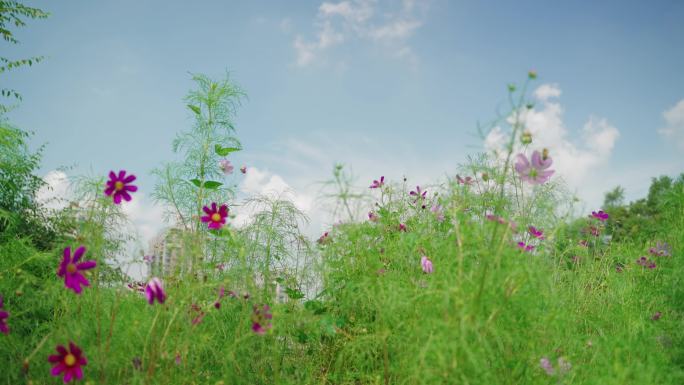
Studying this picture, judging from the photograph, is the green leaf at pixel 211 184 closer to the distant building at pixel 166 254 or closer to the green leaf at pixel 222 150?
the green leaf at pixel 222 150

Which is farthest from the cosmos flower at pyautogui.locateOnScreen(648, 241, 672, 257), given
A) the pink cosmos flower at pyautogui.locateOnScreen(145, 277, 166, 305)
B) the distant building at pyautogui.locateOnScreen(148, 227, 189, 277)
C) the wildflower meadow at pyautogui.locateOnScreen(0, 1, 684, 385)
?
the pink cosmos flower at pyautogui.locateOnScreen(145, 277, 166, 305)

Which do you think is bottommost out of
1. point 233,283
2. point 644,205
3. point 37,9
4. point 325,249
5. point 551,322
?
point 551,322

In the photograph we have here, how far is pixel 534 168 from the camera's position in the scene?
194 centimetres

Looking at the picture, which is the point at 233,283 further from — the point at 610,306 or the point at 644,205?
the point at 644,205

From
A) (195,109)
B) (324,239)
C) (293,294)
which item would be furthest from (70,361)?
(195,109)

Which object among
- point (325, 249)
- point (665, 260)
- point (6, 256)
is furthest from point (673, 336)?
point (6, 256)

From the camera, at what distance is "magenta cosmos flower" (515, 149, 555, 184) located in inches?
75.9

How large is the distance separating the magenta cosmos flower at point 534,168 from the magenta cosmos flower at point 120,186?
1.72m

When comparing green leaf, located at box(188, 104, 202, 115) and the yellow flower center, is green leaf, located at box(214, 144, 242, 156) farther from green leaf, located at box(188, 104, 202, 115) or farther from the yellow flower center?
the yellow flower center

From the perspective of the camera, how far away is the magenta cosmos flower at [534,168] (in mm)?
1929

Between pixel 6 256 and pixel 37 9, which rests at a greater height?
pixel 37 9

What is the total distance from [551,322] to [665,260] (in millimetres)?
2621

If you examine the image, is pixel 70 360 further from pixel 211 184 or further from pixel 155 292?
pixel 211 184

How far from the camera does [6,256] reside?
12.1 feet
